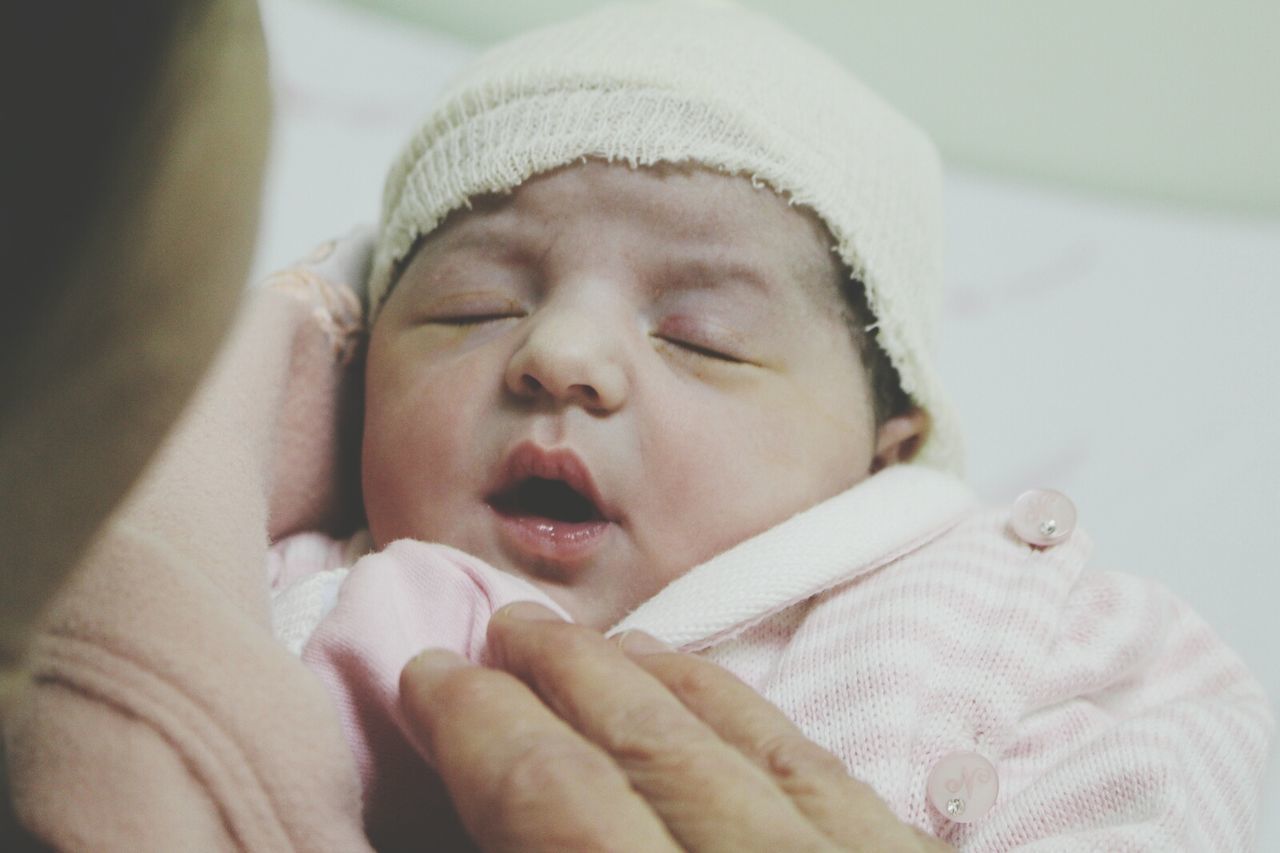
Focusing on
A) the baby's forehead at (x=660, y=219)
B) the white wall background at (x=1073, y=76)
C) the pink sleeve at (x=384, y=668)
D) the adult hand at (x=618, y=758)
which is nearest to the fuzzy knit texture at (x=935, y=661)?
the pink sleeve at (x=384, y=668)

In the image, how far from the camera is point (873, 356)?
3.18 feet

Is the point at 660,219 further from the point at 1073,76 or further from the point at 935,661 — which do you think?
the point at 1073,76

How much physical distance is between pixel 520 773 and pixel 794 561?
14.9 inches

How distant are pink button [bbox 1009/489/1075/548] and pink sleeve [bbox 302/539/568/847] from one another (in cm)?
43

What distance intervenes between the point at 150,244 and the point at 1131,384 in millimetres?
1394

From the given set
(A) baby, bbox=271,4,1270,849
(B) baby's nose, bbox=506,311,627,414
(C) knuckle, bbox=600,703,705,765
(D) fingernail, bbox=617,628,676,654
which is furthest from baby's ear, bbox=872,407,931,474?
(C) knuckle, bbox=600,703,705,765

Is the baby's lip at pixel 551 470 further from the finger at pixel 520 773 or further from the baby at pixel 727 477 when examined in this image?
the finger at pixel 520 773

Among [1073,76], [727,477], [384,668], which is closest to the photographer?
[384,668]

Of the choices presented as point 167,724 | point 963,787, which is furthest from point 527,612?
point 963,787

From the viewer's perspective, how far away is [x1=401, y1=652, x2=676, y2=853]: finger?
401 mm

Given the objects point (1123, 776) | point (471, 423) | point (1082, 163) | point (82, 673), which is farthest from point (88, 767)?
point (1082, 163)

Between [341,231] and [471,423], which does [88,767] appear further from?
[341,231]

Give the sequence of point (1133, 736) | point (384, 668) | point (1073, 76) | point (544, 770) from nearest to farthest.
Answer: point (544, 770)
point (384, 668)
point (1133, 736)
point (1073, 76)

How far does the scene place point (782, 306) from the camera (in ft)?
2.87
